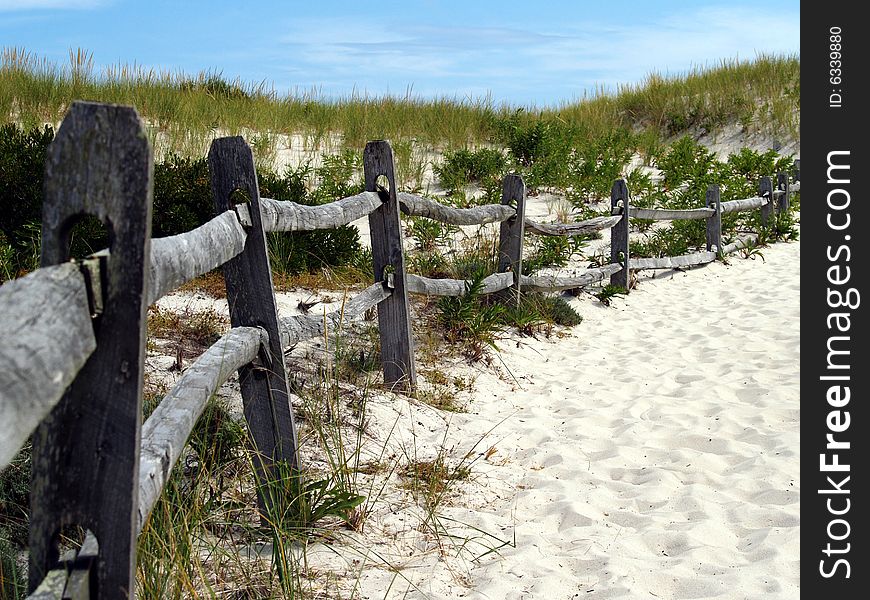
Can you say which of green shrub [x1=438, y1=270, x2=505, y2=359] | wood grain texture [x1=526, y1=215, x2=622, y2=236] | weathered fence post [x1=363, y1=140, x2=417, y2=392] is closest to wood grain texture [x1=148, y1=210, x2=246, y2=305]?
weathered fence post [x1=363, y1=140, x2=417, y2=392]

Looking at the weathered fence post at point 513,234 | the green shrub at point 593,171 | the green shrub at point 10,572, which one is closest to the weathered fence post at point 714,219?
the green shrub at point 593,171

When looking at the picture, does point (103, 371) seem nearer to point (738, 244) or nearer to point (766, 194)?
point (738, 244)

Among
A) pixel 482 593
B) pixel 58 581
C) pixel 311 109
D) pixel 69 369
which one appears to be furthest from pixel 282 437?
pixel 311 109

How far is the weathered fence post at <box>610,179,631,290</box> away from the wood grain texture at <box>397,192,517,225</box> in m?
2.58

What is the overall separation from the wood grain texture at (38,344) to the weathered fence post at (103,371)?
95 millimetres

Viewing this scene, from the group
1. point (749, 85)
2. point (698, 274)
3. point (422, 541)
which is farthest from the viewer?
point (749, 85)

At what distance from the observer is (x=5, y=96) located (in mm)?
12172

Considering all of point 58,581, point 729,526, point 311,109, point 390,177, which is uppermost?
point 311,109

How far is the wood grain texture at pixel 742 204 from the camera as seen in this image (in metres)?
11.5

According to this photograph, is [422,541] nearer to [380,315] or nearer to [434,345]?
[380,315]

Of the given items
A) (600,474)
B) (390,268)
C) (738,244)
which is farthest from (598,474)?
(738,244)

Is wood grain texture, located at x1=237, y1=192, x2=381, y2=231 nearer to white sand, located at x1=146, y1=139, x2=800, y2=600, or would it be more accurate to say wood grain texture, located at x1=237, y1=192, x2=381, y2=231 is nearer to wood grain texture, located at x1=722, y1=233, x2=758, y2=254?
white sand, located at x1=146, y1=139, x2=800, y2=600

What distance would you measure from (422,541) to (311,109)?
12.8 metres

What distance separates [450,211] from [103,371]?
4613mm
